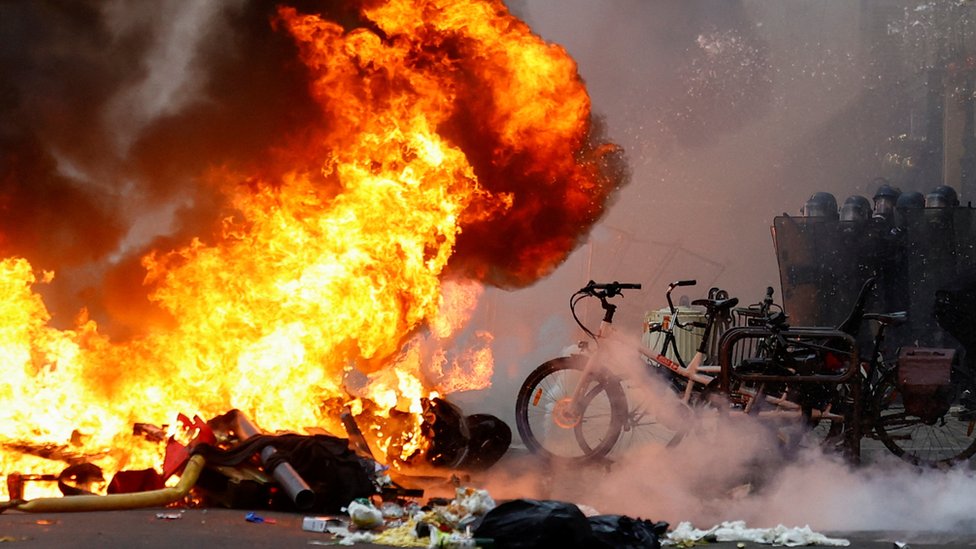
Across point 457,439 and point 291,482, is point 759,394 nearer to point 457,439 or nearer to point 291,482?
point 457,439

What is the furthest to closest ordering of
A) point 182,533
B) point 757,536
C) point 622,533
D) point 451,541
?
1. point 757,536
2. point 182,533
3. point 622,533
4. point 451,541

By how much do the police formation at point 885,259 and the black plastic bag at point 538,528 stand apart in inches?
340

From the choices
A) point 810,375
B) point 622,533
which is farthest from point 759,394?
point 622,533

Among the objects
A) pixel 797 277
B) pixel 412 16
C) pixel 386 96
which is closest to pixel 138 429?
pixel 386 96

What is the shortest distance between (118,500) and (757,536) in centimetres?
396

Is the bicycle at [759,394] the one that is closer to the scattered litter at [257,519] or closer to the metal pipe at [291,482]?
the metal pipe at [291,482]

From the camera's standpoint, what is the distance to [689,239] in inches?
624

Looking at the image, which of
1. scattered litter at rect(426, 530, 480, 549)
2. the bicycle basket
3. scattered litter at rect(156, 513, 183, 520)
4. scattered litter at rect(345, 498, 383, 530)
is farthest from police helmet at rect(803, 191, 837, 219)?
scattered litter at rect(156, 513, 183, 520)

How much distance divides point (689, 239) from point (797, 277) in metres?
3.20

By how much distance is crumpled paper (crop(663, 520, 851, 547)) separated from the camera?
542 cm

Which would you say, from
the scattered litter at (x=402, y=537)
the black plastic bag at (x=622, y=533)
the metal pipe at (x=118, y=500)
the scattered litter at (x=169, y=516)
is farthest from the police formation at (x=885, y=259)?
the scattered litter at (x=169, y=516)

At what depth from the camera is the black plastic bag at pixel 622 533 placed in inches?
197

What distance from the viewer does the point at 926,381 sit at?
25.1 feet

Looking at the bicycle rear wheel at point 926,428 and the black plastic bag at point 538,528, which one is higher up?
the bicycle rear wheel at point 926,428
